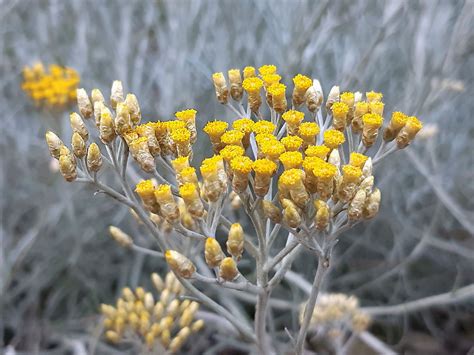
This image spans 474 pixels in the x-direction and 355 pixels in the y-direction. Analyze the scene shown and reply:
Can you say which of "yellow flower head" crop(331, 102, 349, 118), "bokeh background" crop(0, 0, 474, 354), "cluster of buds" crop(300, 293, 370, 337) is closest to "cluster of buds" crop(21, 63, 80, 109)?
"bokeh background" crop(0, 0, 474, 354)

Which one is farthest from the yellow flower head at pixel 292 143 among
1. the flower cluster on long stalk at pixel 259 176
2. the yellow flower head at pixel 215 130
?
the yellow flower head at pixel 215 130

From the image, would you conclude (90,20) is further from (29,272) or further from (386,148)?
(386,148)

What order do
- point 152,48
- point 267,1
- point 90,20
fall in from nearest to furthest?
point 267,1 → point 90,20 → point 152,48

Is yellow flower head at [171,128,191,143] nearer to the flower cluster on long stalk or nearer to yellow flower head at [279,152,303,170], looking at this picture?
the flower cluster on long stalk

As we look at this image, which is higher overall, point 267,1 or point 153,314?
point 267,1

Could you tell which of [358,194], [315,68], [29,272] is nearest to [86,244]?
[29,272]
